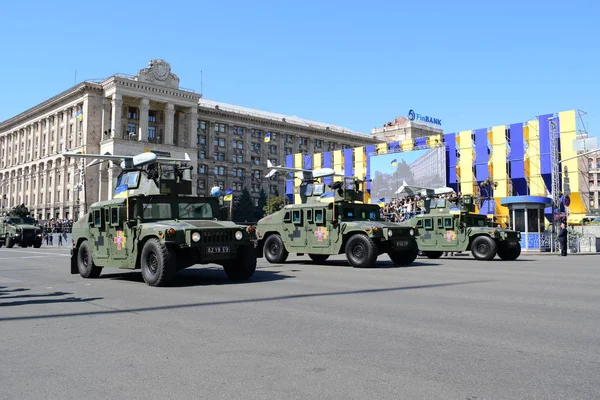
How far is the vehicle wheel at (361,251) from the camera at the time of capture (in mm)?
14180

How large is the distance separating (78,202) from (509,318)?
79088 mm

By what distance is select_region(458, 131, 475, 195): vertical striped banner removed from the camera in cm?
4797

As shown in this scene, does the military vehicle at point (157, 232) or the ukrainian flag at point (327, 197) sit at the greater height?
the ukrainian flag at point (327, 197)

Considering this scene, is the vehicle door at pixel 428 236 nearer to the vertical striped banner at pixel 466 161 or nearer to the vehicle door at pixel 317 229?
the vehicle door at pixel 317 229

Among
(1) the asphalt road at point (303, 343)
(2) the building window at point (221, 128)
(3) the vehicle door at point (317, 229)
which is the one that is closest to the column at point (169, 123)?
(2) the building window at point (221, 128)

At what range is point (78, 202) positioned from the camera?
77562mm

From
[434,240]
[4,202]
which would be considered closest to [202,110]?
[4,202]

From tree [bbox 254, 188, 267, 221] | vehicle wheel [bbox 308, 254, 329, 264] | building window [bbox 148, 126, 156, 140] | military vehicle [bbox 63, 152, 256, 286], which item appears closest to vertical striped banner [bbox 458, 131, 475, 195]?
vehicle wheel [bbox 308, 254, 329, 264]

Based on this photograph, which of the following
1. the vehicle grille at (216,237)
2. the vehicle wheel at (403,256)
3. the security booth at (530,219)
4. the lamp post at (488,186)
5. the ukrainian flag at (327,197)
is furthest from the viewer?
the lamp post at (488,186)

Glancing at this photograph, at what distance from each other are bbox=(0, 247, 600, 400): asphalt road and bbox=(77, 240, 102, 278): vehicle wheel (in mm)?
2473

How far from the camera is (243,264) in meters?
11.0

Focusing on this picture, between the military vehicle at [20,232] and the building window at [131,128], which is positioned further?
the building window at [131,128]

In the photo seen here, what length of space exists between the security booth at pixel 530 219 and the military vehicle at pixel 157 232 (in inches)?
879

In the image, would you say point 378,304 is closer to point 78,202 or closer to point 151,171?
point 151,171
